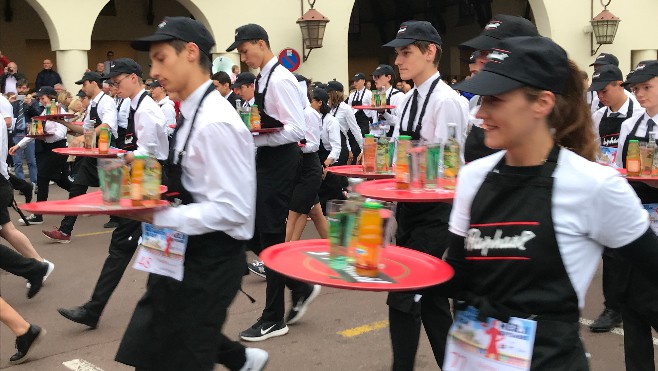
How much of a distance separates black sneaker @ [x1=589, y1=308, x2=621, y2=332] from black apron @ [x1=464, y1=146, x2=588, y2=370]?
12.7 feet

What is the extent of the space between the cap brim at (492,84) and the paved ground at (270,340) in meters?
3.26

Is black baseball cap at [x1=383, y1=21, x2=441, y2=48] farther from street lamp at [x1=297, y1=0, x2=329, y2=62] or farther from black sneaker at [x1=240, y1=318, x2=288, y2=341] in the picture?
street lamp at [x1=297, y1=0, x2=329, y2=62]

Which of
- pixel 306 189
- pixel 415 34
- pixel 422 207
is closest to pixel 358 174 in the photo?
pixel 422 207

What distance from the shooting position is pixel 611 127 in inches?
261

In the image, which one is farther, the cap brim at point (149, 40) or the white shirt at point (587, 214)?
the cap brim at point (149, 40)

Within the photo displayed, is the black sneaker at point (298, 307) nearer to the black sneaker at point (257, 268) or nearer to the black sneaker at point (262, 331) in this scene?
the black sneaker at point (262, 331)

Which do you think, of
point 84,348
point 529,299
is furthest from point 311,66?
point 529,299

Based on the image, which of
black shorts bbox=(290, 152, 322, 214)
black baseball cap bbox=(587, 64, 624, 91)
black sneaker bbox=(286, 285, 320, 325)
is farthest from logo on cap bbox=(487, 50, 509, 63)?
black shorts bbox=(290, 152, 322, 214)

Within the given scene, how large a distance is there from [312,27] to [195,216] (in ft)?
53.3

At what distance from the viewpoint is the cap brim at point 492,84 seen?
2107 mm

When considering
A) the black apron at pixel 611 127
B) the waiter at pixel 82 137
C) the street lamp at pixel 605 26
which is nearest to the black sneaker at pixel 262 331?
the black apron at pixel 611 127

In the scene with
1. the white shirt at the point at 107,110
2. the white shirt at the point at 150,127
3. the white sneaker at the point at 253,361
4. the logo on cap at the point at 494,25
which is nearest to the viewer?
the logo on cap at the point at 494,25

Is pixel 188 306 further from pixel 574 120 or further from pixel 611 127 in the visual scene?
pixel 611 127

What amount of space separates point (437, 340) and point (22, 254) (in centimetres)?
477
